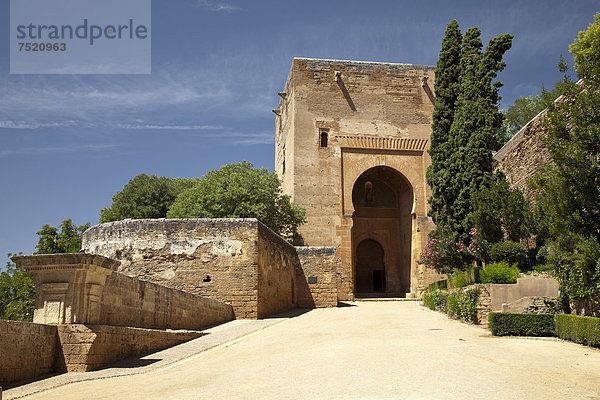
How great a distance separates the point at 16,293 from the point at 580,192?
2116 cm

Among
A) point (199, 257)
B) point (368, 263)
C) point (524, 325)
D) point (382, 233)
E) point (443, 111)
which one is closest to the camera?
point (524, 325)

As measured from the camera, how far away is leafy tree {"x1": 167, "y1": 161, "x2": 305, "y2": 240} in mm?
21625

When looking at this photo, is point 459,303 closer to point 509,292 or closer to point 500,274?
point 500,274

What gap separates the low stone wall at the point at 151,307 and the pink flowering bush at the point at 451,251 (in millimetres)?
6933

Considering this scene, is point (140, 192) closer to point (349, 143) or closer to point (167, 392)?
point (349, 143)

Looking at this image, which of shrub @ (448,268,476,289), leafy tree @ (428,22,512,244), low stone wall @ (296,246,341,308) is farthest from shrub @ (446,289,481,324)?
low stone wall @ (296,246,341,308)

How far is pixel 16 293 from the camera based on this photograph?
71.6ft

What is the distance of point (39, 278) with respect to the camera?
6.71m

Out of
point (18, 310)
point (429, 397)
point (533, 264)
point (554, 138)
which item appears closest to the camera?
point (429, 397)

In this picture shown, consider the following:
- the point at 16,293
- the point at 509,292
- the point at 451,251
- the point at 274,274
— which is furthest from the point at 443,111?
the point at 16,293

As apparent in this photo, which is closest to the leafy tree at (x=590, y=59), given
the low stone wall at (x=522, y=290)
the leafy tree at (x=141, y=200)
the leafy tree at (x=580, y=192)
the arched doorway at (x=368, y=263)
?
the leafy tree at (x=580, y=192)

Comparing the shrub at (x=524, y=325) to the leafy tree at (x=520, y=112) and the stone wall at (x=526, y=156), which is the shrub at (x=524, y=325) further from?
the leafy tree at (x=520, y=112)

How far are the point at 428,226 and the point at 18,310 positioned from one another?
58.8ft

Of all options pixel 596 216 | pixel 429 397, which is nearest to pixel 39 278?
pixel 429 397
